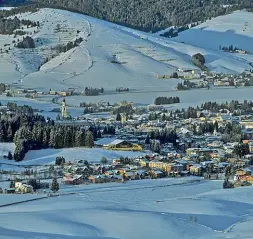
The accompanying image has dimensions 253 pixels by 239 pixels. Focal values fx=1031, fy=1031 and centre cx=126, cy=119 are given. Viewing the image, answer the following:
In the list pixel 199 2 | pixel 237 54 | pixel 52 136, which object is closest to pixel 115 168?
pixel 52 136

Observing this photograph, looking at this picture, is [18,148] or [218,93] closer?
[18,148]

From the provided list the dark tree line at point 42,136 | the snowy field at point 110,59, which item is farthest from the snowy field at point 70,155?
the snowy field at point 110,59

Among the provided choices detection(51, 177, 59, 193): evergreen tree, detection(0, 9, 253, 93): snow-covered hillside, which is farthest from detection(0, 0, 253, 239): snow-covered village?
detection(0, 9, 253, 93): snow-covered hillside

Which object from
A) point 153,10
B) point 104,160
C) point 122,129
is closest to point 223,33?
point 153,10

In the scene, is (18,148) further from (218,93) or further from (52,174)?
(218,93)

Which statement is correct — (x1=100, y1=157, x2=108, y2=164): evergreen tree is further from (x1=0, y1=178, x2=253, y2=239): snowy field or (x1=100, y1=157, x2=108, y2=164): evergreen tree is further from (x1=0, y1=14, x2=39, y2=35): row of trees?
(x1=0, y1=14, x2=39, y2=35): row of trees

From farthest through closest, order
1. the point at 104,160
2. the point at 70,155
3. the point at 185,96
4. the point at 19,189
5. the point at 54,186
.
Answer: the point at 185,96
the point at 70,155
the point at 104,160
the point at 54,186
the point at 19,189

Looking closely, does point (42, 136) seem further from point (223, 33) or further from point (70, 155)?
point (223, 33)
